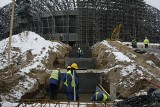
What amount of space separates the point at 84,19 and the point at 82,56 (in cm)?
1753

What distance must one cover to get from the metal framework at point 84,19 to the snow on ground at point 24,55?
20818 millimetres

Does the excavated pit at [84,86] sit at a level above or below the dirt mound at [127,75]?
below

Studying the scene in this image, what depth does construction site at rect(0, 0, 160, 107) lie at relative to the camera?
488 inches

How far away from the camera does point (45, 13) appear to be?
50.9 meters

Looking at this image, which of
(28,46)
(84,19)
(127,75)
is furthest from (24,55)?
(84,19)

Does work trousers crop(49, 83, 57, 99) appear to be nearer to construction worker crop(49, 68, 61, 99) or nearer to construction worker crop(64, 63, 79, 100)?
construction worker crop(49, 68, 61, 99)

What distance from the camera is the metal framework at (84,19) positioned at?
4312 cm

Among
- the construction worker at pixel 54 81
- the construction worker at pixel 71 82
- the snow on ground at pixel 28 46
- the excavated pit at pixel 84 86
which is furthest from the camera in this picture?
the snow on ground at pixel 28 46

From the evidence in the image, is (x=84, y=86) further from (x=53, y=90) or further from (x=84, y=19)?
(x=84, y=19)

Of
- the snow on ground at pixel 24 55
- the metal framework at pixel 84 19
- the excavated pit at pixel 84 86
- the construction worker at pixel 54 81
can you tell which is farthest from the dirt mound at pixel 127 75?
the metal framework at pixel 84 19

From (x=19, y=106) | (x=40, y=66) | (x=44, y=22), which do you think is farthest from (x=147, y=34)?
(x=19, y=106)

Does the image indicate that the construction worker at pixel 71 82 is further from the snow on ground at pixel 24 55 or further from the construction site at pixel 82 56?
the snow on ground at pixel 24 55

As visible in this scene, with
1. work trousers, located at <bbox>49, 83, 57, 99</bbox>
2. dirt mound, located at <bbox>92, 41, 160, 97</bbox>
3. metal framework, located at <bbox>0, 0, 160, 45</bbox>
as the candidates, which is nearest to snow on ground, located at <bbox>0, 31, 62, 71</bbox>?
work trousers, located at <bbox>49, 83, 57, 99</bbox>

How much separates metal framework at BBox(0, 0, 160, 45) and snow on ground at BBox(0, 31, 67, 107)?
20.8m
